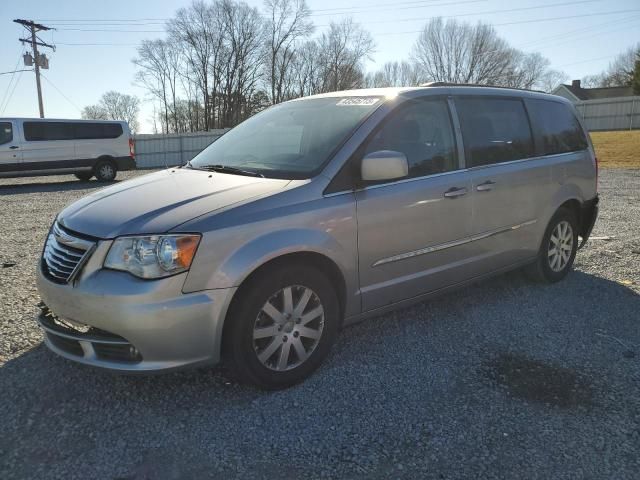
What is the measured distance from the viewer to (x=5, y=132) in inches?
586

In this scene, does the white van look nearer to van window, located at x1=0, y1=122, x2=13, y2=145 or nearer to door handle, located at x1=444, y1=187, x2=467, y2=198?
van window, located at x1=0, y1=122, x2=13, y2=145

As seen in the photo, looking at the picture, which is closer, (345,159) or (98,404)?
(98,404)

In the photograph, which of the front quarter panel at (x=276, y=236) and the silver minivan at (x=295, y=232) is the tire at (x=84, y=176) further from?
the front quarter panel at (x=276, y=236)

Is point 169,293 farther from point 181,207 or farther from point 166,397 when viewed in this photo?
point 166,397

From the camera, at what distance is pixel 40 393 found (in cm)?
292

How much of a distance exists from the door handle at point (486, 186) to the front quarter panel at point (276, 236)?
4.24 ft

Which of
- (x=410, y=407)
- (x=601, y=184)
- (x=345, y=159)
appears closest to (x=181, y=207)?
(x=345, y=159)

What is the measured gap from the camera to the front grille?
2.72 metres

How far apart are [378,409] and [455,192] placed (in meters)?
1.73

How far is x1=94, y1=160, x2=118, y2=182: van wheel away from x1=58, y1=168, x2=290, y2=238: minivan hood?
1452 centimetres

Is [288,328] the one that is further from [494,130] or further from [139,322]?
[494,130]

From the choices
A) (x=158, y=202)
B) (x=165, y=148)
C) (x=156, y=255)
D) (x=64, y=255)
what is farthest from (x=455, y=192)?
(x=165, y=148)

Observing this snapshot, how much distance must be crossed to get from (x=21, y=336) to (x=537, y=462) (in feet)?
11.2

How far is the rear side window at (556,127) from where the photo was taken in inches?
186
